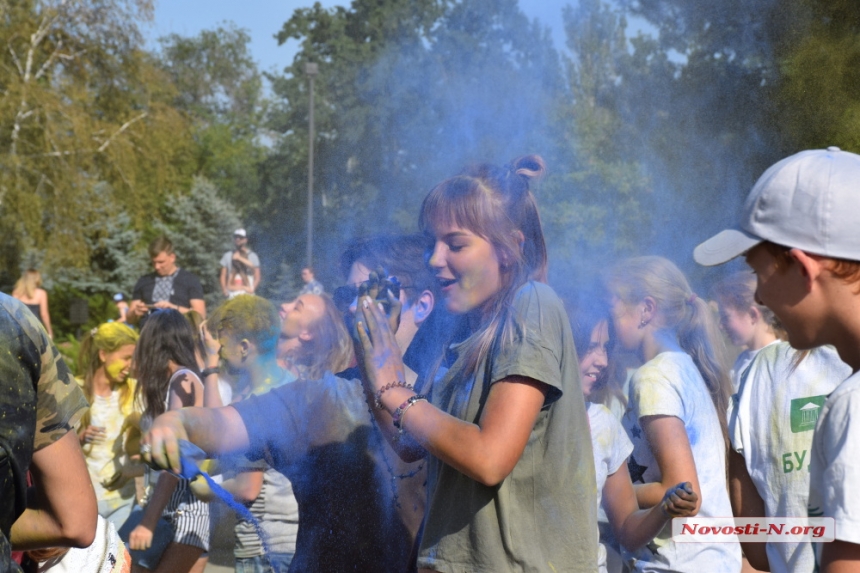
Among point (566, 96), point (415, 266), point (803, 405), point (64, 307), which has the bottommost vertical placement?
point (64, 307)

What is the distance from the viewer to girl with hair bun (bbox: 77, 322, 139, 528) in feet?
13.8

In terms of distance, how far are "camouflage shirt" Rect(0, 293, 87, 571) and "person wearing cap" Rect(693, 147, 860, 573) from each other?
1.18 m

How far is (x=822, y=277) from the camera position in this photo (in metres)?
1.17

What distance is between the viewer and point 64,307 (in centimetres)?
2111

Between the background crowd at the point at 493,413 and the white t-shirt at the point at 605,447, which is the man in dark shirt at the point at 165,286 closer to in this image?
the background crowd at the point at 493,413

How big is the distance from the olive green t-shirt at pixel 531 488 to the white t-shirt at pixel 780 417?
633 mm

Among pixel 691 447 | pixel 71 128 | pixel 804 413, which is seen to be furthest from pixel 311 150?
pixel 71 128

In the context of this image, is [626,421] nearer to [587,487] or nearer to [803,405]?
[803,405]

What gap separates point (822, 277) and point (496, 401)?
0.58 meters

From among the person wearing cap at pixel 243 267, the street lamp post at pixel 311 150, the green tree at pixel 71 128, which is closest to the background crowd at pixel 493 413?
the street lamp post at pixel 311 150

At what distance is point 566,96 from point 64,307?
20.0 meters

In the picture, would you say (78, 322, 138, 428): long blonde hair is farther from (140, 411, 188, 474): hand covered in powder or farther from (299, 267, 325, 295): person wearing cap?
(140, 411, 188, 474): hand covered in powder

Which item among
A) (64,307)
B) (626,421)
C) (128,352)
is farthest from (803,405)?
(64,307)

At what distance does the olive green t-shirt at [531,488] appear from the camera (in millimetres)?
1534
